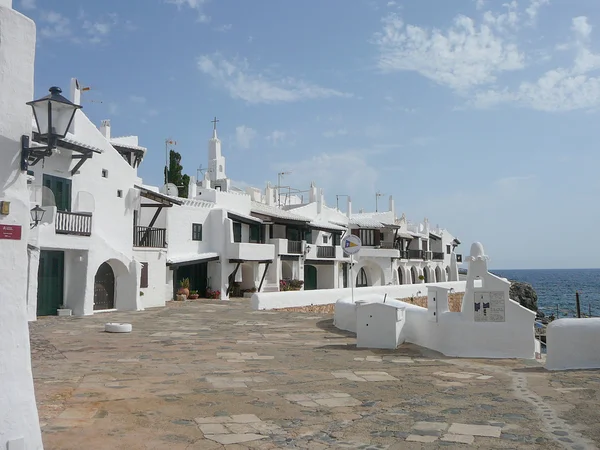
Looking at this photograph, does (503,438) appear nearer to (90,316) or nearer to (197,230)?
(90,316)

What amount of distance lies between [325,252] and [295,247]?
472 cm

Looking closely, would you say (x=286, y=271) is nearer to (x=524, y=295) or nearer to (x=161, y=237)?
(x=161, y=237)

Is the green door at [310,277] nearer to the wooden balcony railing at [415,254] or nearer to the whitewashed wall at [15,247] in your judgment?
the wooden balcony railing at [415,254]

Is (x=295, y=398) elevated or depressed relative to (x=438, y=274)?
depressed

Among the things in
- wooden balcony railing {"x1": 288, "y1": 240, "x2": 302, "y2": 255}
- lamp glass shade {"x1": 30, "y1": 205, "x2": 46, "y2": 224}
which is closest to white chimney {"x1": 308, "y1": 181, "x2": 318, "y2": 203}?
wooden balcony railing {"x1": 288, "y1": 240, "x2": 302, "y2": 255}

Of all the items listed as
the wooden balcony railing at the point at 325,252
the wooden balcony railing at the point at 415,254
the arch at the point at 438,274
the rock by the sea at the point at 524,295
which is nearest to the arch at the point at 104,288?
the wooden balcony railing at the point at 325,252

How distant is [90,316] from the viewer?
21.9 metres

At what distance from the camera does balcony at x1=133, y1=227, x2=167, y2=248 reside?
27.9 metres

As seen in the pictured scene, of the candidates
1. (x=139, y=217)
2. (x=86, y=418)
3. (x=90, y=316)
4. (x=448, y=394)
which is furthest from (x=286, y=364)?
(x=139, y=217)

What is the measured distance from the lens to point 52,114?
6.20 meters

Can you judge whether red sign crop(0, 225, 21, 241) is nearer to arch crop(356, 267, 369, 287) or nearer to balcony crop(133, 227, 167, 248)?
balcony crop(133, 227, 167, 248)

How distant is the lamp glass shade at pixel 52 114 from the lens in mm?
6164

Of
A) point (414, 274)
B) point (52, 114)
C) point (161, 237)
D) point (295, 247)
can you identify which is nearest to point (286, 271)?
point (295, 247)

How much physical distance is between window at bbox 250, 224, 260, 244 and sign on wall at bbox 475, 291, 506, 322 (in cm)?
2744
